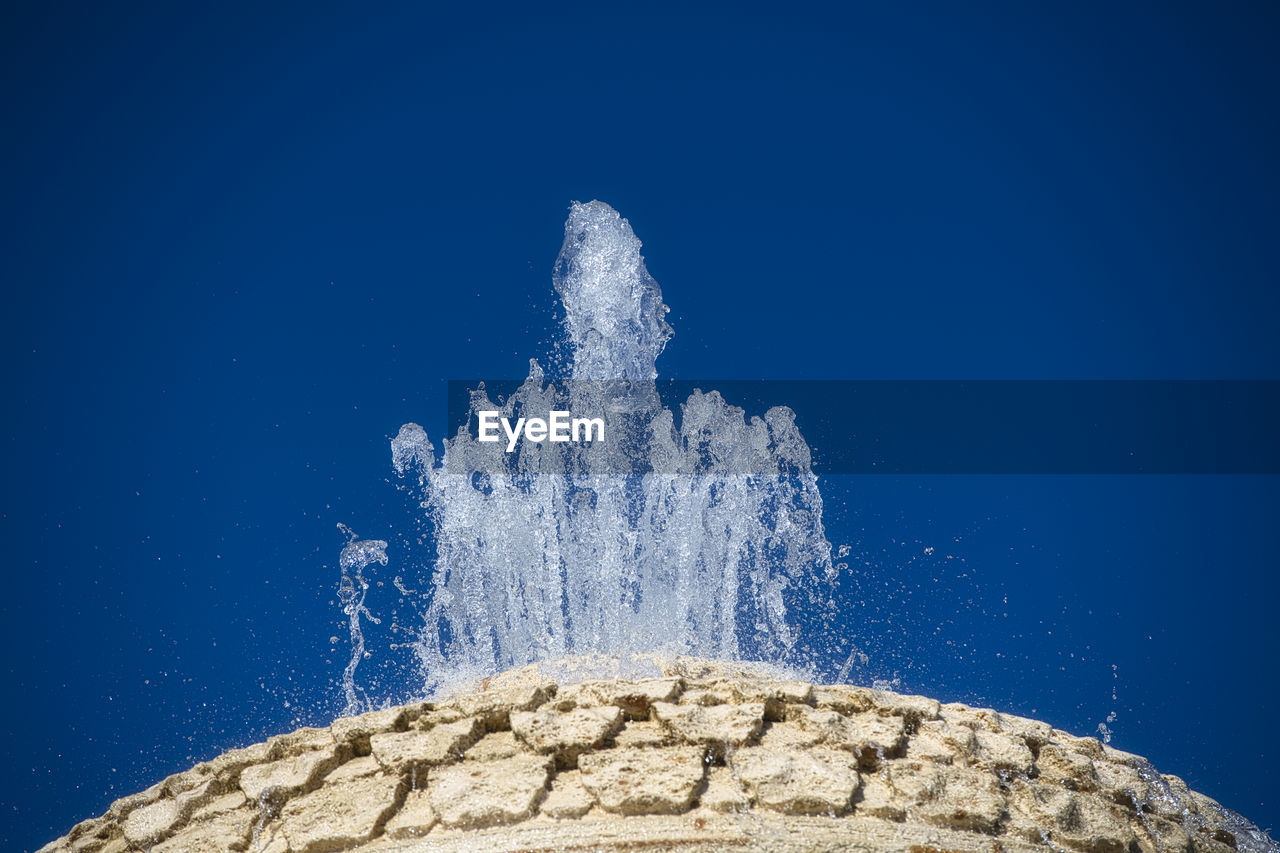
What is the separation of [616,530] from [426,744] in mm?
2599

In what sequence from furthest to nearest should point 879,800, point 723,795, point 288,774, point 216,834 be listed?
point 288,774 → point 216,834 → point 879,800 → point 723,795

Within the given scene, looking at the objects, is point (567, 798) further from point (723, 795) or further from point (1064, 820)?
point (1064, 820)

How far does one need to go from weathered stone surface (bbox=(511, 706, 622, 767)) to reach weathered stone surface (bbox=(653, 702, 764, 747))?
227 millimetres

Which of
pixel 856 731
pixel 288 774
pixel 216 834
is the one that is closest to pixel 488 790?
pixel 288 774

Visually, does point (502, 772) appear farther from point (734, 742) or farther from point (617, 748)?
point (734, 742)

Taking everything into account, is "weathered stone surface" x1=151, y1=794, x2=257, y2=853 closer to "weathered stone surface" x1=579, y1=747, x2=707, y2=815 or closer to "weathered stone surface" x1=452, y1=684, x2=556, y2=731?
"weathered stone surface" x1=452, y1=684, x2=556, y2=731

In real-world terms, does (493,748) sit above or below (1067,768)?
above

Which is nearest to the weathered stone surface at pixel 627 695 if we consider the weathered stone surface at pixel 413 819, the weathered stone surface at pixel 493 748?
the weathered stone surface at pixel 493 748

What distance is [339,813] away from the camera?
3.18 metres

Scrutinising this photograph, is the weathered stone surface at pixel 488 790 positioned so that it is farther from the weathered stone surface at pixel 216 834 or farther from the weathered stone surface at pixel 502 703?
the weathered stone surface at pixel 216 834

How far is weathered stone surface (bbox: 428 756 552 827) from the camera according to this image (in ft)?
9.83

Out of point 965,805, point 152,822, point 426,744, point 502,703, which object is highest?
point 502,703

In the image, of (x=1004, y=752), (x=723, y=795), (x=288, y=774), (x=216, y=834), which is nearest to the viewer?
(x=723, y=795)

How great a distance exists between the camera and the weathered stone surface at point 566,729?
10.9 ft
